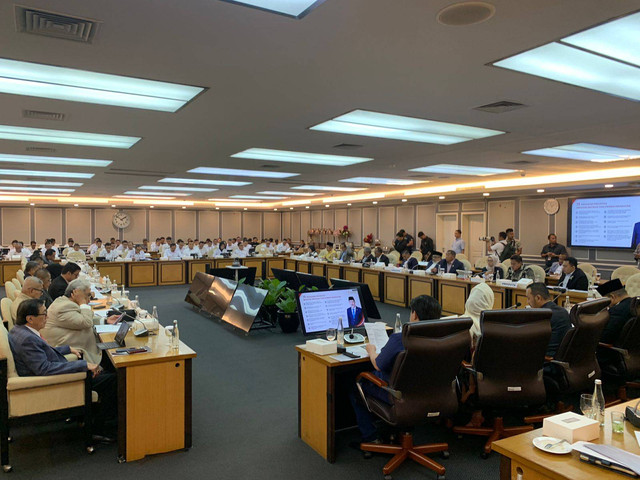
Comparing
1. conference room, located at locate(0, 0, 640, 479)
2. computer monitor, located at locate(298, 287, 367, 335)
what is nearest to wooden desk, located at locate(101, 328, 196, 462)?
conference room, located at locate(0, 0, 640, 479)

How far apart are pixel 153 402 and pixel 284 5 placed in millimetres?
2743

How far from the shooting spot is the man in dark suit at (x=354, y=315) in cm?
428

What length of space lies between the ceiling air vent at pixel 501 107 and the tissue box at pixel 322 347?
2814 millimetres

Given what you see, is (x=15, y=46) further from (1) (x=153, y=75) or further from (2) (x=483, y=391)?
(2) (x=483, y=391)

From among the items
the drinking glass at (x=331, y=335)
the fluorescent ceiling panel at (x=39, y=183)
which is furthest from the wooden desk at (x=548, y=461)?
the fluorescent ceiling panel at (x=39, y=183)

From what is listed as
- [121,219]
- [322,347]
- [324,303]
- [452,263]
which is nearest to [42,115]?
[324,303]

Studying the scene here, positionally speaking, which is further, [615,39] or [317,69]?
[317,69]

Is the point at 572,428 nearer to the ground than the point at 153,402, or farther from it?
farther from it

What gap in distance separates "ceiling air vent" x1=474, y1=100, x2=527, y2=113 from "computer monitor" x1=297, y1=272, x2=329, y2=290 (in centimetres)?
320

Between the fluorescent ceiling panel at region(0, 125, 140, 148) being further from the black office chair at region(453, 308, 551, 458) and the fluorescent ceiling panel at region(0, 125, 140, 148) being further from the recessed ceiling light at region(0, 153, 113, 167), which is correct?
the black office chair at region(453, 308, 551, 458)

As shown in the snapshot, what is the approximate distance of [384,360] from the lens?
290cm

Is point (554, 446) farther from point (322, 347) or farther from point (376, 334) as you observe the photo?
point (322, 347)

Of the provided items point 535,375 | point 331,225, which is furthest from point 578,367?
point 331,225

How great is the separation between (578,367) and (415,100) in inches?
106
